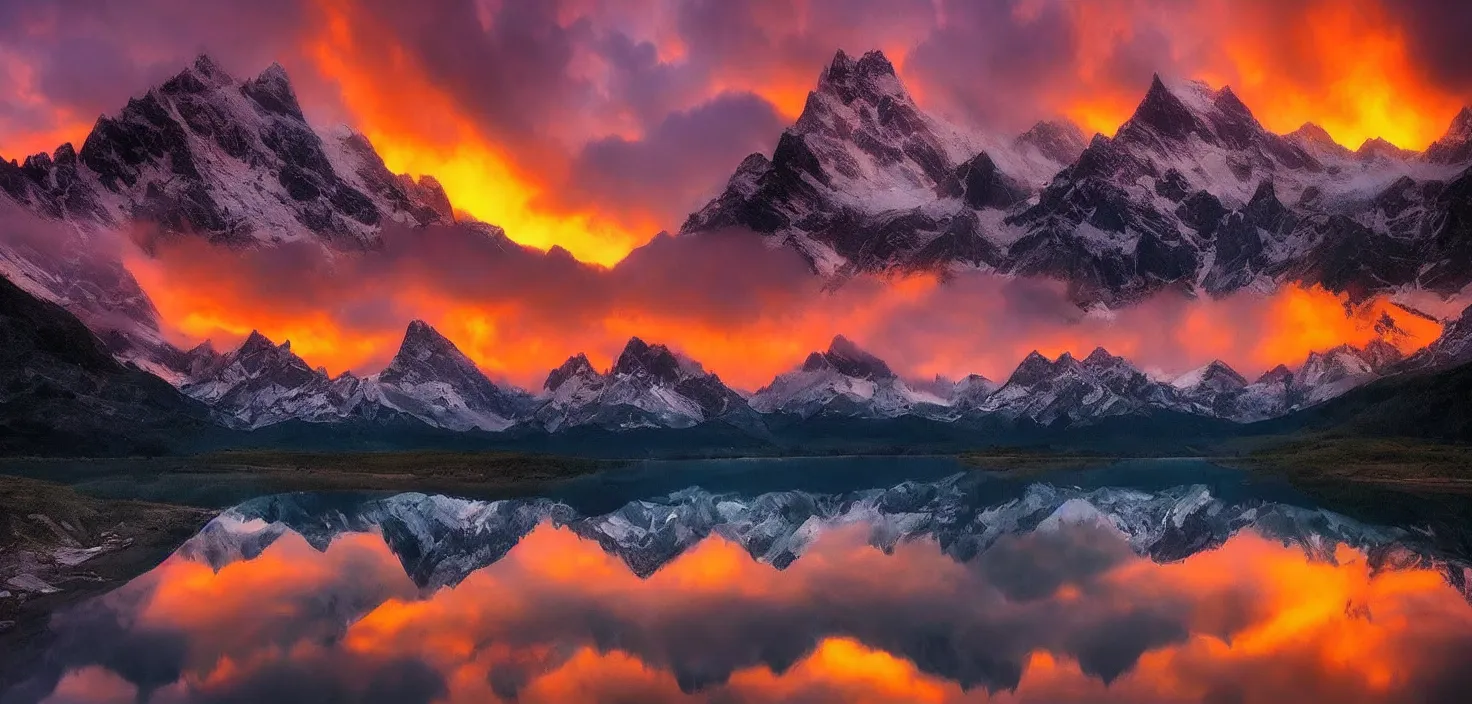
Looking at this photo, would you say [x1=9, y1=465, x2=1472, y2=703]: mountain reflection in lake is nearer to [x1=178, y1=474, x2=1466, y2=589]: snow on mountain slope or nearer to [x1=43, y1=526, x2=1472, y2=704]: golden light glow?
[x1=43, y1=526, x2=1472, y2=704]: golden light glow

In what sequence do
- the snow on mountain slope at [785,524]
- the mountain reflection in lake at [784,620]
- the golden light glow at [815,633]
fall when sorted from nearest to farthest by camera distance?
the golden light glow at [815,633], the mountain reflection in lake at [784,620], the snow on mountain slope at [785,524]

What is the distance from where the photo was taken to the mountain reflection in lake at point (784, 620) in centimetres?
3631

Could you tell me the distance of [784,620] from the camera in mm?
48344

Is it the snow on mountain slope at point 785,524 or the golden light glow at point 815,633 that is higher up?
the snow on mountain slope at point 785,524

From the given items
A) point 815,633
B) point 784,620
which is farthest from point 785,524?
point 815,633

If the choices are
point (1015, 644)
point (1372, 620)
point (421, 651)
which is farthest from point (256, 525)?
point (1372, 620)

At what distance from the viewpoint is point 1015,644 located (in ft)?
140

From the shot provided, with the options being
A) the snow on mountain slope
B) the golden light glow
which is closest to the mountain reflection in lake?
the golden light glow

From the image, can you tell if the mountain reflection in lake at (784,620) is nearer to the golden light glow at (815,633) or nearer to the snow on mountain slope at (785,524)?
the golden light glow at (815,633)

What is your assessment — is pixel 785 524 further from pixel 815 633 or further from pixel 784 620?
pixel 815 633

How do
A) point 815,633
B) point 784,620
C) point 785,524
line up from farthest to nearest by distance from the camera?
point 785,524
point 784,620
point 815,633

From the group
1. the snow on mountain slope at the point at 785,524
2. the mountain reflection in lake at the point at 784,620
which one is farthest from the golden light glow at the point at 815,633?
the snow on mountain slope at the point at 785,524

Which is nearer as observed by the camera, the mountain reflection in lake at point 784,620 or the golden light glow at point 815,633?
the golden light glow at point 815,633

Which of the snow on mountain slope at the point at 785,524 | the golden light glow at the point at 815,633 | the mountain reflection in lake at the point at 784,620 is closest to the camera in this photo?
the golden light glow at the point at 815,633
